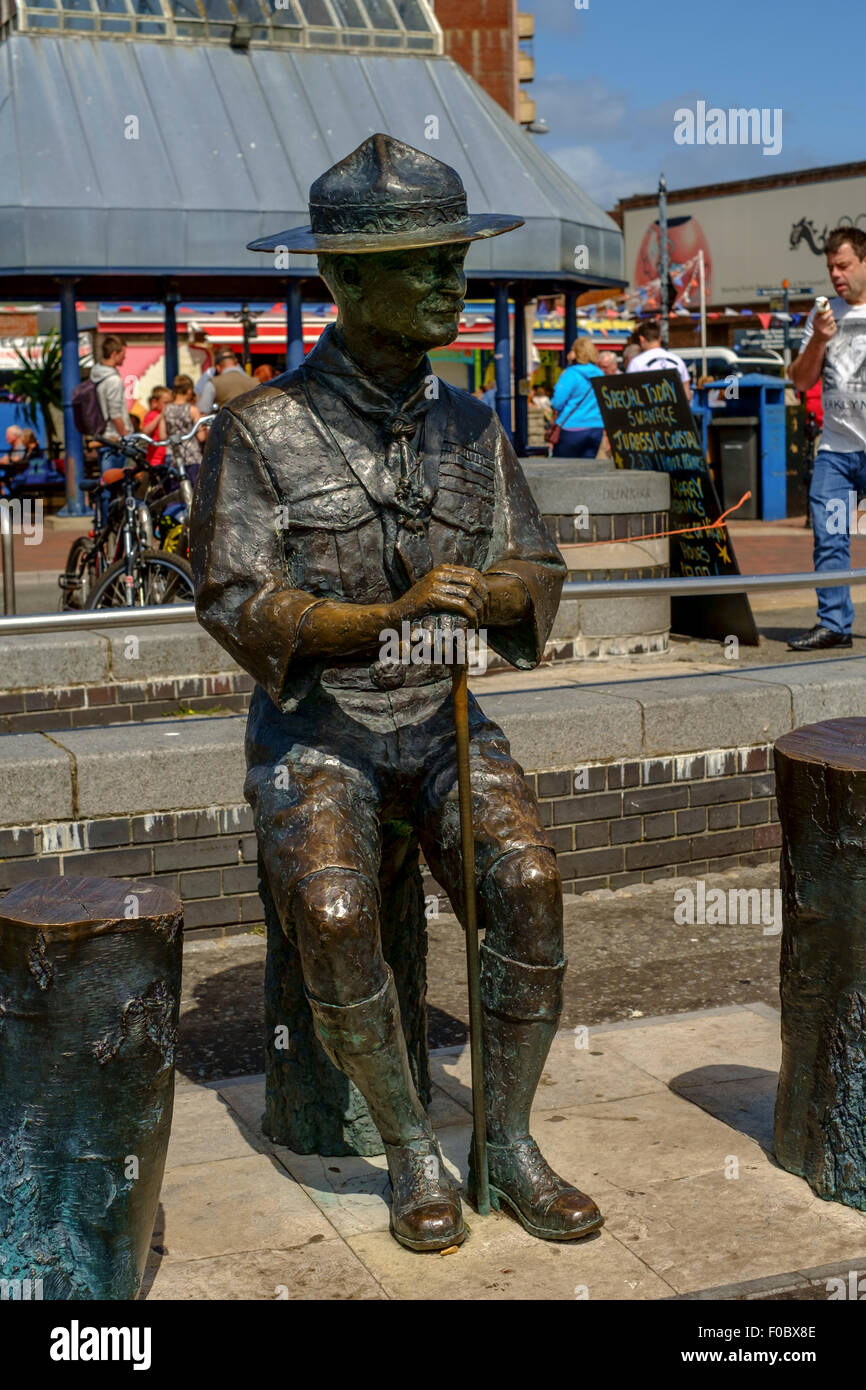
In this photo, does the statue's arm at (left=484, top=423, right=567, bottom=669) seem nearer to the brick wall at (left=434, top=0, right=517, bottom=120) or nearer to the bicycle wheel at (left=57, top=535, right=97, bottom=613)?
the bicycle wheel at (left=57, top=535, right=97, bottom=613)

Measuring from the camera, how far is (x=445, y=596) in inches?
134

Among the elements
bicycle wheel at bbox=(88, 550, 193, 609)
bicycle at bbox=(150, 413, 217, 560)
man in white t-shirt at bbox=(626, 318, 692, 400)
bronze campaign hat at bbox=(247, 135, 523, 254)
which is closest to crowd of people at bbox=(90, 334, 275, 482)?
bicycle at bbox=(150, 413, 217, 560)

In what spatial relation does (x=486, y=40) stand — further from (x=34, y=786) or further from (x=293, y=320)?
(x=34, y=786)

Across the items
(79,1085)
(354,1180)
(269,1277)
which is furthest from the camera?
(354,1180)

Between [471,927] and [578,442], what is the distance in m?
10.7

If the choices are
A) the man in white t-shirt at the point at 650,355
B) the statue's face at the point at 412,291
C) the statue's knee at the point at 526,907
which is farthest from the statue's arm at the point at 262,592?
the man in white t-shirt at the point at 650,355

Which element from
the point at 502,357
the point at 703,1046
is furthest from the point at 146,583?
the point at 502,357

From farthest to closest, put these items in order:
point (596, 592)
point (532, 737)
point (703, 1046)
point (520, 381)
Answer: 1. point (520, 381)
2. point (596, 592)
3. point (532, 737)
4. point (703, 1046)

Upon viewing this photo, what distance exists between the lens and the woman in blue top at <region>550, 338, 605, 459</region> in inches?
538

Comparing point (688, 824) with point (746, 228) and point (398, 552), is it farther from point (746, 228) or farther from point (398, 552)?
point (746, 228)

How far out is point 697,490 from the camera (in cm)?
972

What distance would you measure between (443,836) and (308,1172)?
2.84 ft

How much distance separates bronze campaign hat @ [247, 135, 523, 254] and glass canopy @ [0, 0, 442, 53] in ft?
56.0

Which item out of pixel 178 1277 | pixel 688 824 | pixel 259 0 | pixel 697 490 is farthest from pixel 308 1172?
pixel 259 0
